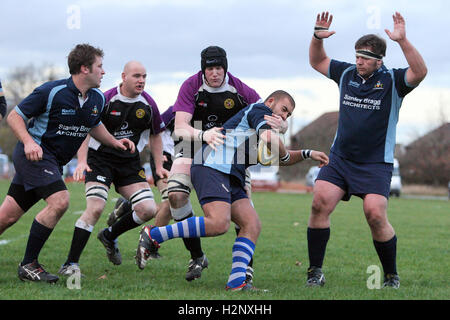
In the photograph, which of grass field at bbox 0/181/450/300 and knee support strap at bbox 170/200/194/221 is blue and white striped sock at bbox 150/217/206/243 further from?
knee support strap at bbox 170/200/194/221

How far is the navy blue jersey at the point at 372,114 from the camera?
590 centimetres

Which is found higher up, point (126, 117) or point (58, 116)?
point (58, 116)

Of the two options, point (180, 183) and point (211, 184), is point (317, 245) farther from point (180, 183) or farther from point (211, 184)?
point (180, 183)

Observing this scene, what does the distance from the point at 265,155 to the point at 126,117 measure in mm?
2153

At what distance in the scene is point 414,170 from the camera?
186 feet

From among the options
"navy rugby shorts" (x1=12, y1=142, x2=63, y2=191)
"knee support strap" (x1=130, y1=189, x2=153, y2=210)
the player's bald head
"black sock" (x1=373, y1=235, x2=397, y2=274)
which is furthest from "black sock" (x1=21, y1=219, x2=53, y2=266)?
"black sock" (x1=373, y1=235, x2=397, y2=274)

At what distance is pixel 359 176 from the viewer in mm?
5957

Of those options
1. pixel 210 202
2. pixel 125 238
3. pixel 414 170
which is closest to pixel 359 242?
pixel 125 238

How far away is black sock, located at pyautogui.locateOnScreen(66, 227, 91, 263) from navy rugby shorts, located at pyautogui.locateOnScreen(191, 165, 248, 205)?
1501mm

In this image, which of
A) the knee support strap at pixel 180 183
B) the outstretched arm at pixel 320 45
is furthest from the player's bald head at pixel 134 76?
the outstretched arm at pixel 320 45

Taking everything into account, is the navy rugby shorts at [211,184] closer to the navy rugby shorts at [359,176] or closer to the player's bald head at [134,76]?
the navy rugby shorts at [359,176]

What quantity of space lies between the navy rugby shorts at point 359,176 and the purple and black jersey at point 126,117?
2276mm

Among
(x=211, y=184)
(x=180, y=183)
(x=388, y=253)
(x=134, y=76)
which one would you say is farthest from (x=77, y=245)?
(x=388, y=253)
